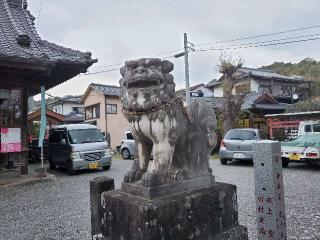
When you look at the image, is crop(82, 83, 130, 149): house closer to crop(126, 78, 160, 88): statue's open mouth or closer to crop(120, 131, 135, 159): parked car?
crop(120, 131, 135, 159): parked car

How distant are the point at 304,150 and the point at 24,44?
402 inches

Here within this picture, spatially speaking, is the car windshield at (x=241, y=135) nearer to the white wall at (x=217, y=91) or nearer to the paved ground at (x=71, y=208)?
the paved ground at (x=71, y=208)

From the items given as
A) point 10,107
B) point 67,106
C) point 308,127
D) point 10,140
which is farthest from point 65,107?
point 308,127

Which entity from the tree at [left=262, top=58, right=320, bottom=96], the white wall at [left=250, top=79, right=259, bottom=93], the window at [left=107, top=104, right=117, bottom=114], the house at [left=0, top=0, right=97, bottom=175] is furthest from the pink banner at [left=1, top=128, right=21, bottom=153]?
the tree at [left=262, top=58, right=320, bottom=96]

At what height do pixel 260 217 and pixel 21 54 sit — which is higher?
pixel 21 54

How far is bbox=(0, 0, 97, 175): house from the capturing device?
31.5 ft

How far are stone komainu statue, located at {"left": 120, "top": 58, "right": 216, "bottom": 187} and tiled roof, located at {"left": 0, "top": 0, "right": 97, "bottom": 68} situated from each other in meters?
6.96

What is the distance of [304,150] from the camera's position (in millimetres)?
11930

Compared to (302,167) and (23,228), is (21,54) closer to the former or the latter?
(23,228)

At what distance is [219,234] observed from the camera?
11.4ft

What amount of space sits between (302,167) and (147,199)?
11653mm

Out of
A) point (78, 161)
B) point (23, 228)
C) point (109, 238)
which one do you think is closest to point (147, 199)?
point (109, 238)

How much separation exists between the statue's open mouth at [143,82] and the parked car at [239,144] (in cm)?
1103

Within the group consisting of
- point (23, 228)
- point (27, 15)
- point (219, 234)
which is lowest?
point (23, 228)
